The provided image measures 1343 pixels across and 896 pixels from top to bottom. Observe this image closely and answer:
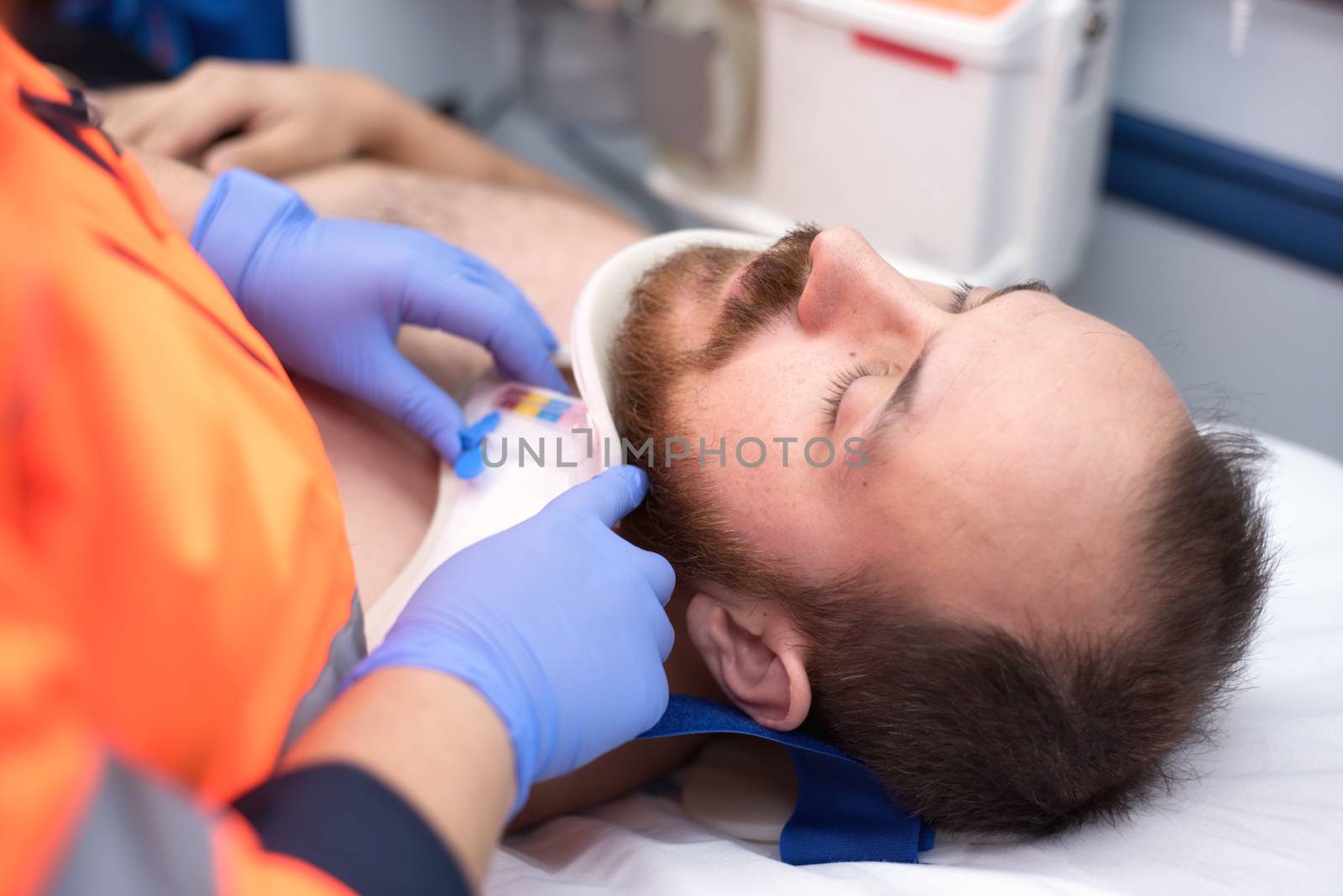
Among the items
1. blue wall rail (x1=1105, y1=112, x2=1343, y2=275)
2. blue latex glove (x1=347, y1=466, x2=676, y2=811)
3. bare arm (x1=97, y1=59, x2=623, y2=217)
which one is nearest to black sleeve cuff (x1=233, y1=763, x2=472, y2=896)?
blue latex glove (x1=347, y1=466, x2=676, y2=811)

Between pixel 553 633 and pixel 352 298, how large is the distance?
510mm

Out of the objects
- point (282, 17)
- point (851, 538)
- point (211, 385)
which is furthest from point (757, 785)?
point (282, 17)

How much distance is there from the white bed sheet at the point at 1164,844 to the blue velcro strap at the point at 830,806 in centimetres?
3

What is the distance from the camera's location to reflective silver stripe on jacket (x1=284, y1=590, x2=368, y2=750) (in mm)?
831

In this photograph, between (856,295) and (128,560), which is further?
(856,295)

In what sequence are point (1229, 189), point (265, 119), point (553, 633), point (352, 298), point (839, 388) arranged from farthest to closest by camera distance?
point (1229, 189), point (265, 119), point (352, 298), point (839, 388), point (553, 633)

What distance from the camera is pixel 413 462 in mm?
1285

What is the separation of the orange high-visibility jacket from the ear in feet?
1.28

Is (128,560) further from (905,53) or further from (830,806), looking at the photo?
(905,53)

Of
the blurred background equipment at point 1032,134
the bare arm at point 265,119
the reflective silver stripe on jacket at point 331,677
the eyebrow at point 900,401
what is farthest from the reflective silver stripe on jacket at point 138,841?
the blurred background equipment at point 1032,134

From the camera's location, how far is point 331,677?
2.85 feet

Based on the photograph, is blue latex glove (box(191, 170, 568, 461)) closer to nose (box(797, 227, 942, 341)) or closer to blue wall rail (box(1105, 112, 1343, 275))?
nose (box(797, 227, 942, 341))

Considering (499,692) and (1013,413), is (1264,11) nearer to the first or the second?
(1013,413)

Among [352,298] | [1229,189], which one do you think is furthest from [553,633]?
[1229,189]
